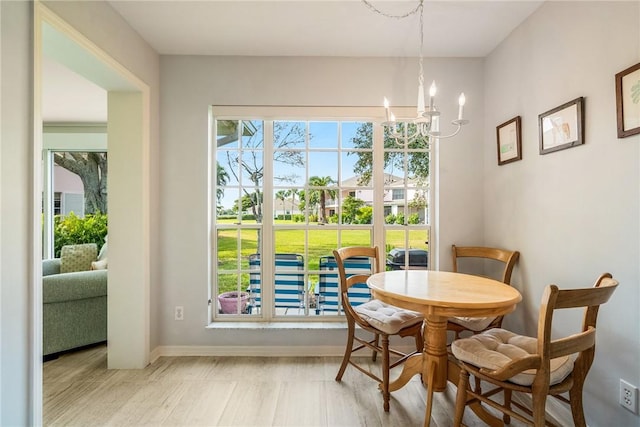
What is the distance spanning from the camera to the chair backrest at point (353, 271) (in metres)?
2.12

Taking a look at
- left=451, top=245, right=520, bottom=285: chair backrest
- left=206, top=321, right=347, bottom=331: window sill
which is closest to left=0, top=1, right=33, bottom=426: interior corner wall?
left=206, top=321, right=347, bottom=331: window sill

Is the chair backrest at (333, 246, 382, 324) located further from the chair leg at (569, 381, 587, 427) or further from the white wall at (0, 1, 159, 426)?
the white wall at (0, 1, 159, 426)

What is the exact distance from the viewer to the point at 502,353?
57.6 inches

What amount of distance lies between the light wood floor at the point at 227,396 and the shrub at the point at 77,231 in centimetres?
237

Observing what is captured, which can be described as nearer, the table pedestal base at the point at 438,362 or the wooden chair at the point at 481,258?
the table pedestal base at the point at 438,362

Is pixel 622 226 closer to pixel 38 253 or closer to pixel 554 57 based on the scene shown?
pixel 554 57

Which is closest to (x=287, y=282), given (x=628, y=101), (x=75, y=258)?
(x=628, y=101)

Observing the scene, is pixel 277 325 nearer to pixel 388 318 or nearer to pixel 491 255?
pixel 388 318

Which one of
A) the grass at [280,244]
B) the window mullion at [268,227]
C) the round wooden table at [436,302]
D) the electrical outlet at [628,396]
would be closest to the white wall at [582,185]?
the electrical outlet at [628,396]

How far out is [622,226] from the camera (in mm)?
1401

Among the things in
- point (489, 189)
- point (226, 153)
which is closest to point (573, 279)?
point (489, 189)

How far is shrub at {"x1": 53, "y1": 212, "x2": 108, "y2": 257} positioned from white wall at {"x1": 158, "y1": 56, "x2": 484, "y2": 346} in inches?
104

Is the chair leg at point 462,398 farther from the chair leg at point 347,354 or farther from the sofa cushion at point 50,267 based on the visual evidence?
the sofa cushion at point 50,267

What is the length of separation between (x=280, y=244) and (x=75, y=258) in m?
2.47
